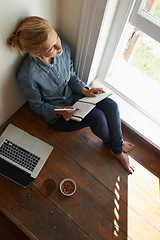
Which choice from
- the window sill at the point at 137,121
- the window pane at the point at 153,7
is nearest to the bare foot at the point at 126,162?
the window sill at the point at 137,121

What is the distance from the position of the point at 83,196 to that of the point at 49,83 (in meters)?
0.79

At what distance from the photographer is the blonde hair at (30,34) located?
100 cm

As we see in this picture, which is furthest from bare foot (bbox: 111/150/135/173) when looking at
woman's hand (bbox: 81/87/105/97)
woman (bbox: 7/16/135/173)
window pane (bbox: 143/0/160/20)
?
window pane (bbox: 143/0/160/20)

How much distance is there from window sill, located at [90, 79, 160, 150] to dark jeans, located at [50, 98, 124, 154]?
0.24 metres

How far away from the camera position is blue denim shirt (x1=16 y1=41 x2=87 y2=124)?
120 centimetres

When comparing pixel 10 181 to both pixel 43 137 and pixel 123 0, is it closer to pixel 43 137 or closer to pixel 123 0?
pixel 43 137

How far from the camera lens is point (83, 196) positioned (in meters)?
1.45

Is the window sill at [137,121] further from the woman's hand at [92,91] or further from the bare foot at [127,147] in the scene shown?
the woman's hand at [92,91]

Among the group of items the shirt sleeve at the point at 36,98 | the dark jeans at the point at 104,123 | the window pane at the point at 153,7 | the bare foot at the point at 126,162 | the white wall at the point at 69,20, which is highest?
the window pane at the point at 153,7

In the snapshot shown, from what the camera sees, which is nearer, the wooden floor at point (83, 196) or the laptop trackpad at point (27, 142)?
the wooden floor at point (83, 196)

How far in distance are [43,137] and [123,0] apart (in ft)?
3.42

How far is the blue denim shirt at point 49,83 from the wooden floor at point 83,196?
11.9 inches

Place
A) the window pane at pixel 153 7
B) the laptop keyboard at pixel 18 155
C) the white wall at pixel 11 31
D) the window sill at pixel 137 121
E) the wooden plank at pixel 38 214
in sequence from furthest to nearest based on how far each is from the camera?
the window sill at pixel 137 121 → the laptop keyboard at pixel 18 155 → the wooden plank at pixel 38 214 → the window pane at pixel 153 7 → the white wall at pixel 11 31

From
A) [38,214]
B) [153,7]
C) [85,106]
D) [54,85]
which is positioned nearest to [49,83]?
[54,85]
